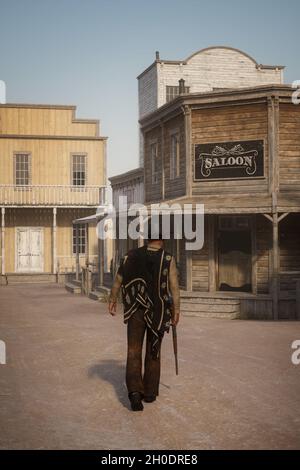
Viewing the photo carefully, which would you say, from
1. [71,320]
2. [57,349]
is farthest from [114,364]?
[71,320]

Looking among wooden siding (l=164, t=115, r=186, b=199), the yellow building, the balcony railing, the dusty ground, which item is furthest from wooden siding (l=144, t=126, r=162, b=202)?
the balcony railing

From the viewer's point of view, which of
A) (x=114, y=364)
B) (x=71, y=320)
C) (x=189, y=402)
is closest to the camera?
(x=189, y=402)

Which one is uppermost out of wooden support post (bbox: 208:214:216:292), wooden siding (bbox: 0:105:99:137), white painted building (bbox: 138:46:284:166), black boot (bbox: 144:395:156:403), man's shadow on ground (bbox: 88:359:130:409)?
white painted building (bbox: 138:46:284:166)

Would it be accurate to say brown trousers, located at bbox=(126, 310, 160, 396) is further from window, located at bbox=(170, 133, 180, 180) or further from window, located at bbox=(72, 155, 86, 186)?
window, located at bbox=(72, 155, 86, 186)

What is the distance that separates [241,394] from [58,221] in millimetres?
26386

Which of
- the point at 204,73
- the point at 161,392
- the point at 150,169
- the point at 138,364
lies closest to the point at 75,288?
the point at 150,169

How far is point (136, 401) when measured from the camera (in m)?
7.22

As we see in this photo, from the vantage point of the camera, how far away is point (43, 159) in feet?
109

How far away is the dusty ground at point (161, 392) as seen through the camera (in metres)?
6.16

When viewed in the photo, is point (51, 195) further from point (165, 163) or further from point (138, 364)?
point (138, 364)

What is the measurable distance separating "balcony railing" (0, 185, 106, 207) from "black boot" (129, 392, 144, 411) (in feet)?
83.4

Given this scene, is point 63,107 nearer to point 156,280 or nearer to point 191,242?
point 191,242

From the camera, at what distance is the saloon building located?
57.1 feet

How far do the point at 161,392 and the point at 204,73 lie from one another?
3054 centimetres
